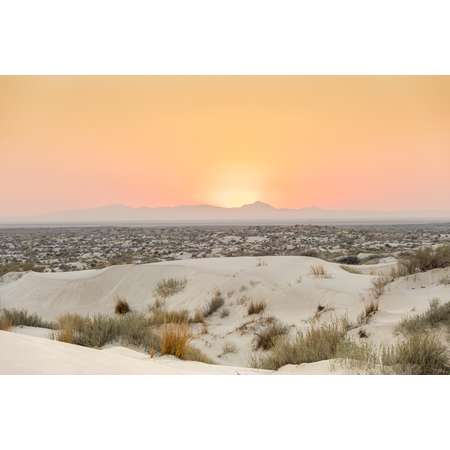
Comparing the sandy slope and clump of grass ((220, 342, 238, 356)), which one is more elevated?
the sandy slope

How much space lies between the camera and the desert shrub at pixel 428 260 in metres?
7.14

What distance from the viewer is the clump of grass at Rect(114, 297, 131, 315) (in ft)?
25.0

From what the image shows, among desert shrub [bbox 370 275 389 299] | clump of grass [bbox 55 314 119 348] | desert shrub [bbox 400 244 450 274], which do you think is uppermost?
desert shrub [bbox 400 244 450 274]

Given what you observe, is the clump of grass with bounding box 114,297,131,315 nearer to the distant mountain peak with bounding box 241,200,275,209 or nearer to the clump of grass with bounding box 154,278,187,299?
the clump of grass with bounding box 154,278,187,299

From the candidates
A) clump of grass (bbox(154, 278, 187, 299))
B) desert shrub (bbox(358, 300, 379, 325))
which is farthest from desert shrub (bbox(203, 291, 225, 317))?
desert shrub (bbox(358, 300, 379, 325))

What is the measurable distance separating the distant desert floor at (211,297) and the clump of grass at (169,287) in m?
0.07

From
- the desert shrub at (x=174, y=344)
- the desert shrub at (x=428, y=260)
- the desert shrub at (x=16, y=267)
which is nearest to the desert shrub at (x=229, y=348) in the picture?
the desert shrub at (x=174, y=344)

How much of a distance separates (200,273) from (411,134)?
363cm

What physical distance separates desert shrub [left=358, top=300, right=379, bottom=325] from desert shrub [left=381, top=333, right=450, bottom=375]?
128 cm
